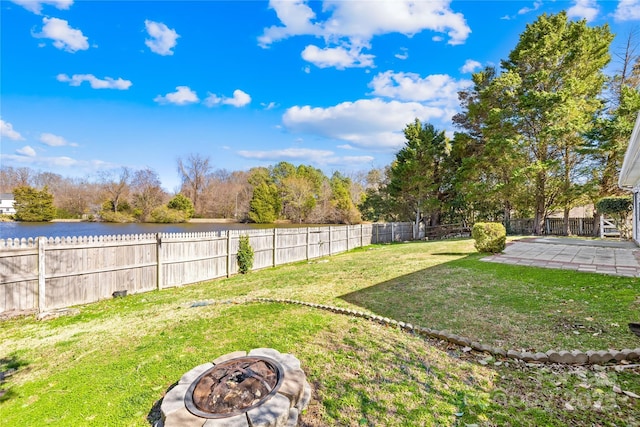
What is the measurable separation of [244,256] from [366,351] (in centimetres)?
643

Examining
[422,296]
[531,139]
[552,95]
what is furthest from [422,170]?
[422,296]

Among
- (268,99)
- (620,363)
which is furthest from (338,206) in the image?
(620,363)

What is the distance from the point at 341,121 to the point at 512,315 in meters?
20.8

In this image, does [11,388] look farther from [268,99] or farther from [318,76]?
[268,99]

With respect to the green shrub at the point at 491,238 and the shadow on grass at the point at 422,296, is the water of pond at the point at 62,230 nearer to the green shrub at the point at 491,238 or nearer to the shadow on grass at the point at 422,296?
the shadow on grass at the point at 422,296

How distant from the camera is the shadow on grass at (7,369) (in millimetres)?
2799

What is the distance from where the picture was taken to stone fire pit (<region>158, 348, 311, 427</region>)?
2062mm

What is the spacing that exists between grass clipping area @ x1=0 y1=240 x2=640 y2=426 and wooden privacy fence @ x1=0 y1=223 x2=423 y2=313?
0.46 meters

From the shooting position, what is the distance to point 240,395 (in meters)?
2.30

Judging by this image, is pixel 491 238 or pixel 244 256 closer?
pixel 244 256

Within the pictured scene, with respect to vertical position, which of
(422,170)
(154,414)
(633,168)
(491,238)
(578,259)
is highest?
(422,170)

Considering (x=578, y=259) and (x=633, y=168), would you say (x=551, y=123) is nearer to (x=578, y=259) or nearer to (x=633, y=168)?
(x=633, y=168)

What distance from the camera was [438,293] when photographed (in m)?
5.53

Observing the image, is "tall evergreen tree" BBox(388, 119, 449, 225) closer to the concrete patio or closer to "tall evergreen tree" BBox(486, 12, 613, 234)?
"tall evergreen tree" BBox(486, 12, 613, 234)
